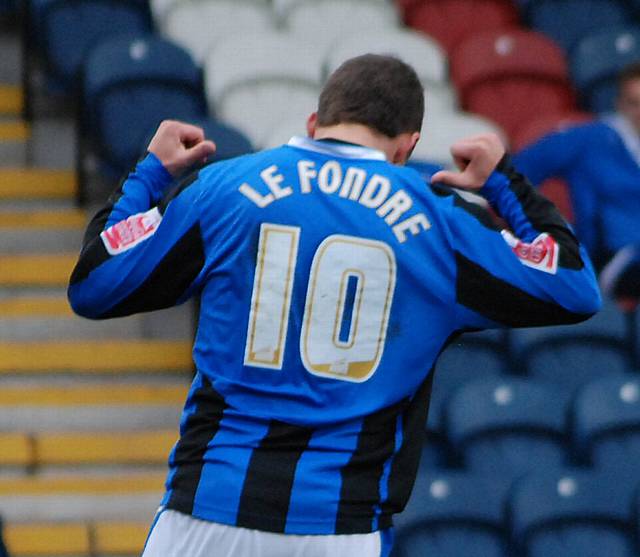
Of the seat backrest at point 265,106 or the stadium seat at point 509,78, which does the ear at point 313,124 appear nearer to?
the seat backrest at point 265,106

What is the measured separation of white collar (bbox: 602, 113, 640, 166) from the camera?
235 inches

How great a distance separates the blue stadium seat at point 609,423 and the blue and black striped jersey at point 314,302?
265 centimetres

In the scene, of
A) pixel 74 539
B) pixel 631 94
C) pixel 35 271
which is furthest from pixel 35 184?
pixel 631 94

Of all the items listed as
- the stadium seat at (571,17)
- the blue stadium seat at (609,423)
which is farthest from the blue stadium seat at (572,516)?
the stadium seat at (571,17)

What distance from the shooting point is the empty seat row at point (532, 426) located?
16.9ft

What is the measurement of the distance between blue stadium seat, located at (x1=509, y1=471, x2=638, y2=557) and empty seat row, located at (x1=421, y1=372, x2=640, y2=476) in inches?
7.3

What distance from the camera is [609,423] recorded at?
16.9 feet

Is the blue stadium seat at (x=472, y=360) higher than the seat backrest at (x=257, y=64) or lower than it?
lower

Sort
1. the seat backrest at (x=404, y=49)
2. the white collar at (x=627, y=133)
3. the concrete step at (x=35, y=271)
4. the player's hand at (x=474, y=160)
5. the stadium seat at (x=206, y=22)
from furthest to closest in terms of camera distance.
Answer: the stadium seat at (x=206, y=22), the seat backrest at (x=404, y=49), the concrete step at (x=35, y=271), the white collar at (x=627, y=133), the player's hand at (x=474, y=160)

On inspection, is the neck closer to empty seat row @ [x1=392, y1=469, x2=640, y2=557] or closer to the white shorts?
the white shorts

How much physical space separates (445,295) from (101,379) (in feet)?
11.4

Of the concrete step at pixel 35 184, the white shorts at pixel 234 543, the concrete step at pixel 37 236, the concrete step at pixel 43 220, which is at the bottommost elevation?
the concrete step at pixel 37 236

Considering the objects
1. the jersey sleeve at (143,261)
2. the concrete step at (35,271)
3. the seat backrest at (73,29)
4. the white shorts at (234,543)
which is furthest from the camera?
the seat backrest at (73,29)

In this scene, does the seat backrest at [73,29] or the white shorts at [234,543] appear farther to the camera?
the seat backrest at [73,29]
